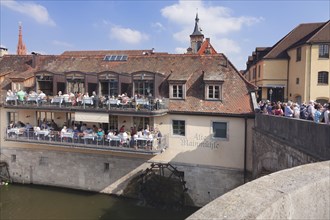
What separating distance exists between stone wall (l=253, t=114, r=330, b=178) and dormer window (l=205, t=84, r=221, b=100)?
3271mm

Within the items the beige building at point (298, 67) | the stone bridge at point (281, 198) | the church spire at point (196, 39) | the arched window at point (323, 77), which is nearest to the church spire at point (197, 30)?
the church spire at point (196, 39)

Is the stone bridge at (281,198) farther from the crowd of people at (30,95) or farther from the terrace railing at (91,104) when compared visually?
the crowd of people at (30,95)

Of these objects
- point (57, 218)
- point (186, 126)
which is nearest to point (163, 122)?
point (186, 126)

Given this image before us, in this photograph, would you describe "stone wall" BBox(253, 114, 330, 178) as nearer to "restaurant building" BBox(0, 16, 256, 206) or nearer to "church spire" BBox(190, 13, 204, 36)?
"restaurant building" BBox(0, 16, 256, 206)

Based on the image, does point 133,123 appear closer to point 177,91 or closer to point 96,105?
point 96,105

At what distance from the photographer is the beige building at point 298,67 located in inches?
1093

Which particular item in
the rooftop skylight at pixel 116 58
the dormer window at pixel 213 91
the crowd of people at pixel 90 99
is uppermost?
the rooftop skylight at pixel 116 58

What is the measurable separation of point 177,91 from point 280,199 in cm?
1693

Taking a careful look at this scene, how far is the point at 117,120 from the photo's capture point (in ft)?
66.4

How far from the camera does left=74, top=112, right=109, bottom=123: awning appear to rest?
744 inches

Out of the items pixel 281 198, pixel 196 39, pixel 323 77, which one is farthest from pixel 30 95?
pixel 196 39

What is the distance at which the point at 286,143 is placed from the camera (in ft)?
35.8

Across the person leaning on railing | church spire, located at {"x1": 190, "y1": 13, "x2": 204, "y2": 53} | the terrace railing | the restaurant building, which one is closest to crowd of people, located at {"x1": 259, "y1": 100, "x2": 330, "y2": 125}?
the restaurant building

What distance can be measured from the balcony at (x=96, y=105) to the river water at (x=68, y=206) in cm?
591
